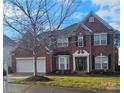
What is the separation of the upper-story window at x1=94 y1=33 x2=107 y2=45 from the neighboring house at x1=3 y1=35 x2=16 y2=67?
81 cm

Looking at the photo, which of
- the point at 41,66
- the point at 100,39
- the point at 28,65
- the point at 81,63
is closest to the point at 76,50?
the point at 81,63

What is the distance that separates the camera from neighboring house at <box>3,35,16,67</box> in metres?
2.97

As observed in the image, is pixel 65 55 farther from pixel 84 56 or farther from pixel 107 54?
pixel 107 54

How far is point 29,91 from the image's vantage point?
9.51 ft

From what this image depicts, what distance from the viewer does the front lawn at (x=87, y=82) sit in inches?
105

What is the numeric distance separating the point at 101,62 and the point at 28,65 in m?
0.72

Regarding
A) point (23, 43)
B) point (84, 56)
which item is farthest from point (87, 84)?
point (23, 43)

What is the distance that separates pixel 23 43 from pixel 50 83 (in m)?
0.47

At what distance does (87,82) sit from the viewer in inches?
110

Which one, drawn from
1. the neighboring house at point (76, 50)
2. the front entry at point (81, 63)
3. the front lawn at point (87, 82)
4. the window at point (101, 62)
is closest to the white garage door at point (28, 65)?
the neighboring house at point (76, 50)

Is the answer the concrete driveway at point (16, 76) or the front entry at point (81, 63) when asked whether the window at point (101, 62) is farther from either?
the concrete driveway at point (16, 76)

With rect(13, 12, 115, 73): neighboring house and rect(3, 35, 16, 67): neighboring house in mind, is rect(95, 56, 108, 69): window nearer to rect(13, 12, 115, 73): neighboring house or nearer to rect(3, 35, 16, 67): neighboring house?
rect(13, 12, 115, 73): neighboring house

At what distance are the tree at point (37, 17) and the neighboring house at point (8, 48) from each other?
11cm

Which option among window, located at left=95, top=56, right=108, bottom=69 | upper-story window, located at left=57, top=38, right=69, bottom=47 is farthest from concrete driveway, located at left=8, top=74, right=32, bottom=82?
window, located at left=95, top=56, right=108, bottom=69
